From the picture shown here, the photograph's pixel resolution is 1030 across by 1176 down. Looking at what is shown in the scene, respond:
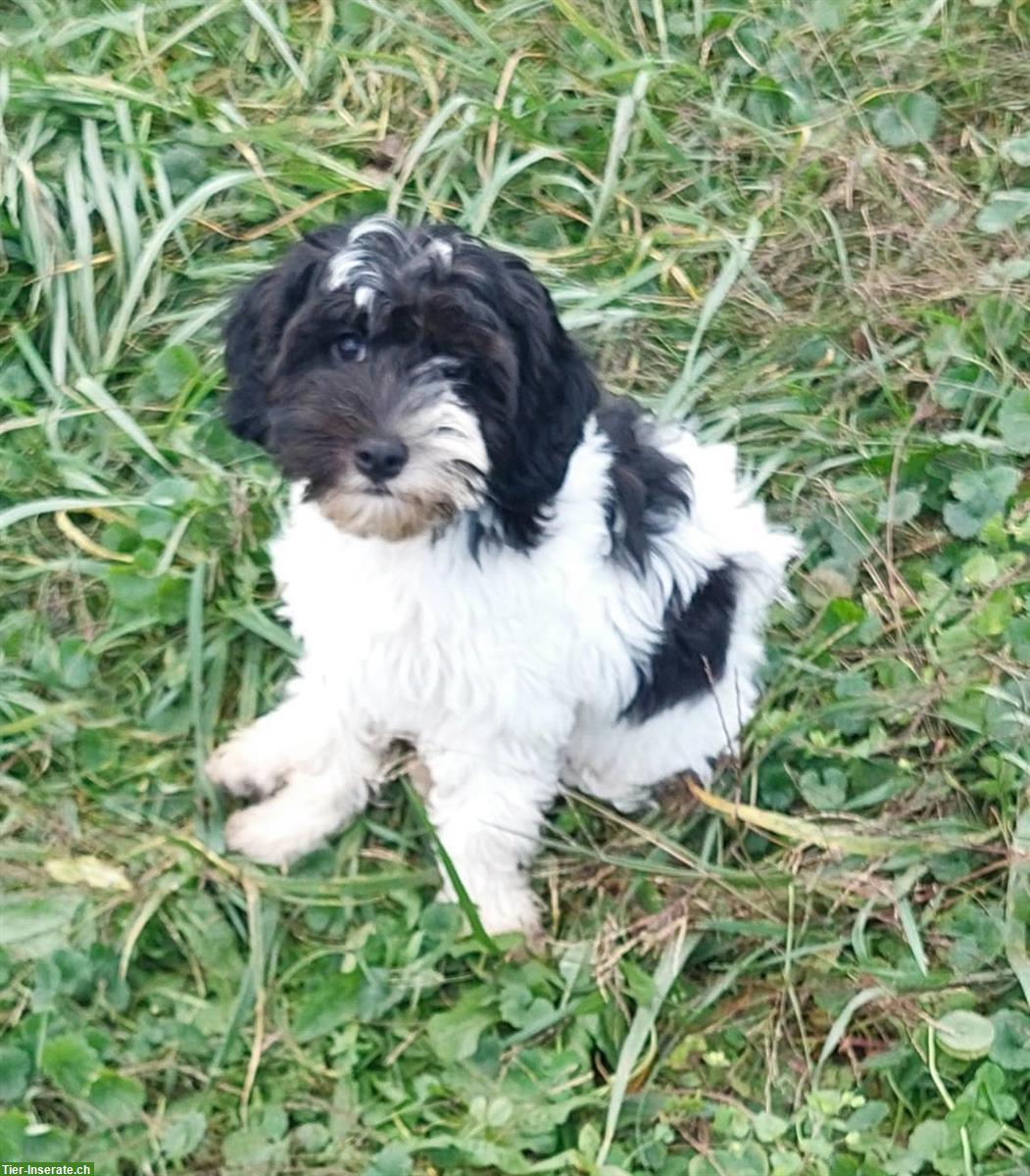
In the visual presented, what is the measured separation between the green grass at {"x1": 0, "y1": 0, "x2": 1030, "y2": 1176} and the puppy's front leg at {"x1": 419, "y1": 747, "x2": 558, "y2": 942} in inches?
3.6

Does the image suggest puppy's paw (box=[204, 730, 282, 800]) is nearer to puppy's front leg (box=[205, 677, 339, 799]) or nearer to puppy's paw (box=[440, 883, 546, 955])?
puppy's front leg (box=[205, 677, 339, 799])

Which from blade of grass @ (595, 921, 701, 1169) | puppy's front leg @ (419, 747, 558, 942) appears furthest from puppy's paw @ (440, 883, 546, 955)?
blade of grass @ (595, 921, 701, 1169)

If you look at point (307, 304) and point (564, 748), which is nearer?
point (307, 304)

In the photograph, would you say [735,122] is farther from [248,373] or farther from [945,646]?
[248,373]

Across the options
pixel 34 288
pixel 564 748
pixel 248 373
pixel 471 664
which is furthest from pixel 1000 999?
pixel 34 288

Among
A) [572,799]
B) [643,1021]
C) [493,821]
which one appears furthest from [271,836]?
[643,1021]

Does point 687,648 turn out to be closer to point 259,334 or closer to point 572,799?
point 572,799

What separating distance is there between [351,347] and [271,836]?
1.20m

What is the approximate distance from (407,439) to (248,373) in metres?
0.41

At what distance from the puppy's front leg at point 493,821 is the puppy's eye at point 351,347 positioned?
83 centimetres

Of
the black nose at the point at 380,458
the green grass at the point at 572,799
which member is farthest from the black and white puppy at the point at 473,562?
the green grass at the point at 572,799

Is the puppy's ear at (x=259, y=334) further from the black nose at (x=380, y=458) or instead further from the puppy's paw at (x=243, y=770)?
the puppy's paw at (x=243, y=770)

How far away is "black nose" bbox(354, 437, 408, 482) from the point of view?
7.38 feet

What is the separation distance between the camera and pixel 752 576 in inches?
119
